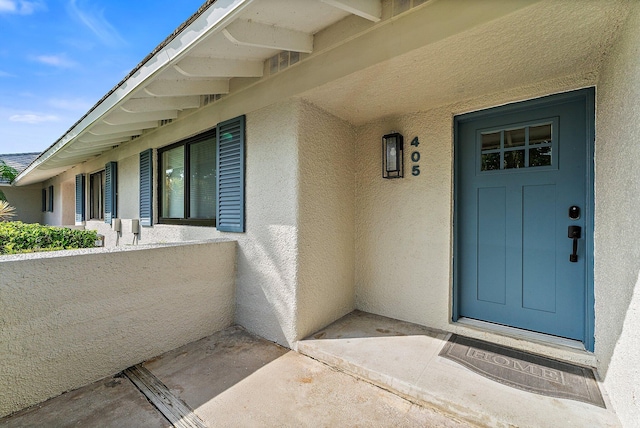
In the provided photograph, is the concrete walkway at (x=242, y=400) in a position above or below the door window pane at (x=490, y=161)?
below

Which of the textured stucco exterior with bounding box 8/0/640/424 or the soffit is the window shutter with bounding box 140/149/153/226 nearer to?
the textured stucco exterior with bounding box 8/0/640/424

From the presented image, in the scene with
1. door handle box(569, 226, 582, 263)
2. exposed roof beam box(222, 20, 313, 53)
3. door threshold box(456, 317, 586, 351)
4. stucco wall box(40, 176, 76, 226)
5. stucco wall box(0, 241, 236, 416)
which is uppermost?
exposed roof beam box(222, 20, 313, 53)

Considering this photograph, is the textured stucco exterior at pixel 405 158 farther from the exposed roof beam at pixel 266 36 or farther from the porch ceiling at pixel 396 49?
the exposed roof beam at pixel 266 36

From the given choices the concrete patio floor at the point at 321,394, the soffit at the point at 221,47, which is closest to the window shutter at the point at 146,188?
the soffit at the point at 221,47

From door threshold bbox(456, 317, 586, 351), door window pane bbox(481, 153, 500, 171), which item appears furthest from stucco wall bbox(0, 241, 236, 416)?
door window pane bbox(481, 153, 500, 171)

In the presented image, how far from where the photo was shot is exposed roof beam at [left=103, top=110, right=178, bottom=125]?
3.93 metres

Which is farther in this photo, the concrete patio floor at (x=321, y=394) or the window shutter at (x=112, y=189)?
the window shutter at (x=112, y=189)

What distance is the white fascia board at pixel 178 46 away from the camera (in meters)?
1.93

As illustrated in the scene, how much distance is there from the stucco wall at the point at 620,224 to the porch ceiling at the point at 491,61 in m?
0.19

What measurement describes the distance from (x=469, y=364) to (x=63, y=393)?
3579 millimetres

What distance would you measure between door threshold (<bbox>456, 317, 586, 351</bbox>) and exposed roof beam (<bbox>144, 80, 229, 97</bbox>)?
425 centimetres

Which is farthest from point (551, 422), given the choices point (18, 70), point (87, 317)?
point (18, 70)

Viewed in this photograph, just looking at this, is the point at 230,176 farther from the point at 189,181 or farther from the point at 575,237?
the point at 575,237

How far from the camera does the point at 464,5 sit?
1.88 meters
